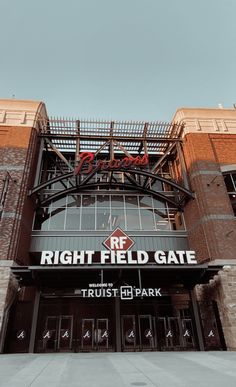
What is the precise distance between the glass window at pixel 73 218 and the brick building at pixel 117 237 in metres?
0.09

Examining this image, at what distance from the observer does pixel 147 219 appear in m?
21.5

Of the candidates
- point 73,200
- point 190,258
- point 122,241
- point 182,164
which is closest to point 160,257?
point 190,258

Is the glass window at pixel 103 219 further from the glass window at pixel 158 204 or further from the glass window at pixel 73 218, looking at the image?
the glass window at pixel 158 204

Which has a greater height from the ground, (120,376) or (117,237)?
(117,237)

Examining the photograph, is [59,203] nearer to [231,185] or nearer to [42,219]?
[42,219]

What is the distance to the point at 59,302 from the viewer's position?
17.2 metres

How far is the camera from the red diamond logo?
56.1 feet

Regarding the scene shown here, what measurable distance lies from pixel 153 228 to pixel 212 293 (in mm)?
6631

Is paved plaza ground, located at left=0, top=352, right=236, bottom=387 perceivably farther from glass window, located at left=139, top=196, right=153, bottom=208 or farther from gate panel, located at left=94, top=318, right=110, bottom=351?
glass window, located at left=139, top=196, right=153, bottom=208

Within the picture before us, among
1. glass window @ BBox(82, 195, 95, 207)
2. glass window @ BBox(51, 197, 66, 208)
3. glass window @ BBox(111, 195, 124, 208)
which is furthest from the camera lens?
glass window @ BBox(111, 195, 124, 208)

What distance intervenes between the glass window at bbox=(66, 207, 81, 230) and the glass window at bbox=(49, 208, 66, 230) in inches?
17.0

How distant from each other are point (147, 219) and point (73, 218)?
649 cm

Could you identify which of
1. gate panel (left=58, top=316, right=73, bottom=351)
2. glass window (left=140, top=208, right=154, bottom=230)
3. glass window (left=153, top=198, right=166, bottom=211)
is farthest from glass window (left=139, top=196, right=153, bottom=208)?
gate panel (left=58, top=316, right=73, bottom=351)

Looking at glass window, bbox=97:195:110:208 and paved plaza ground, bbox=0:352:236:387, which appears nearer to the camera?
paved plaza ground, bbox=0:352:236:387
